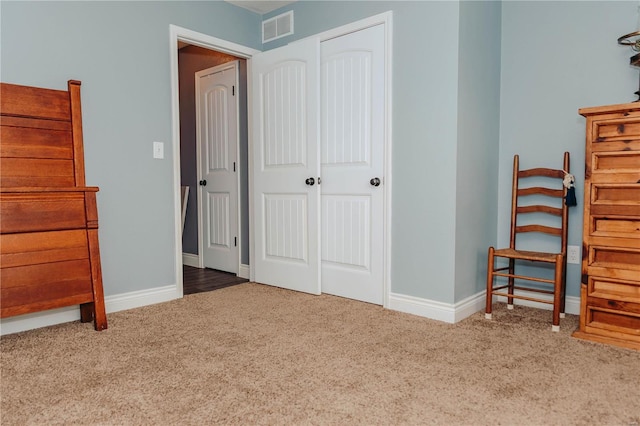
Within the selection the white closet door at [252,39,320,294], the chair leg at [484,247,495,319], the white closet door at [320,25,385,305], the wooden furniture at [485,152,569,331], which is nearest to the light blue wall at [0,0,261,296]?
the white closet door at [252,39,320,294]

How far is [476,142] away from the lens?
2.86m

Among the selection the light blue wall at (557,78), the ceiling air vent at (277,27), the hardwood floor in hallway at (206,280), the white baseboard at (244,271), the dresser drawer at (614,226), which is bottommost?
the hardwood floor in hallway at (206,280)

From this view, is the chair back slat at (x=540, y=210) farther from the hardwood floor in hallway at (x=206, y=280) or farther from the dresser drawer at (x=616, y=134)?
the hardwood floor in hallway at (x=206, y=280)

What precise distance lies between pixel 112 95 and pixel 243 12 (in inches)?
55.6

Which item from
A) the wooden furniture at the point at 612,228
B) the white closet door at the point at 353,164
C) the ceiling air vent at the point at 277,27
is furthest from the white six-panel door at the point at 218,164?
the wooden furniture at the point at 612,228

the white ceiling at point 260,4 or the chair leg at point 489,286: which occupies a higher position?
the white ceiling at point 260,4

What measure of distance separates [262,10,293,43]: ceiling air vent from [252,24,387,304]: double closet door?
210 millimetres

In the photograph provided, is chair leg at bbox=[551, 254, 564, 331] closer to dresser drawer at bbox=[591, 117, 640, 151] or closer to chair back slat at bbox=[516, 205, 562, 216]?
chair back slat at bbox=[516, 205, 562, 216]

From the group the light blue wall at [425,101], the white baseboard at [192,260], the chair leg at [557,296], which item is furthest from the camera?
the white baseboard at [192,260]

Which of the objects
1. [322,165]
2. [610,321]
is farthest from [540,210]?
[322,165]

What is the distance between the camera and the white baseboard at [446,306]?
2.69m

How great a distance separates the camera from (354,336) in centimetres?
241

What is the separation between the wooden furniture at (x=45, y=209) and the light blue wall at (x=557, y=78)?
2788 millimetres

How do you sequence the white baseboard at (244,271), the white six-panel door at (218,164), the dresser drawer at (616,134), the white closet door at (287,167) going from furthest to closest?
1. the white six-panel door at (218,164)
2. the white baseboard at (244,271)
3. the white closet door at (287,167)
4. the dresser drawer at (616,134)
